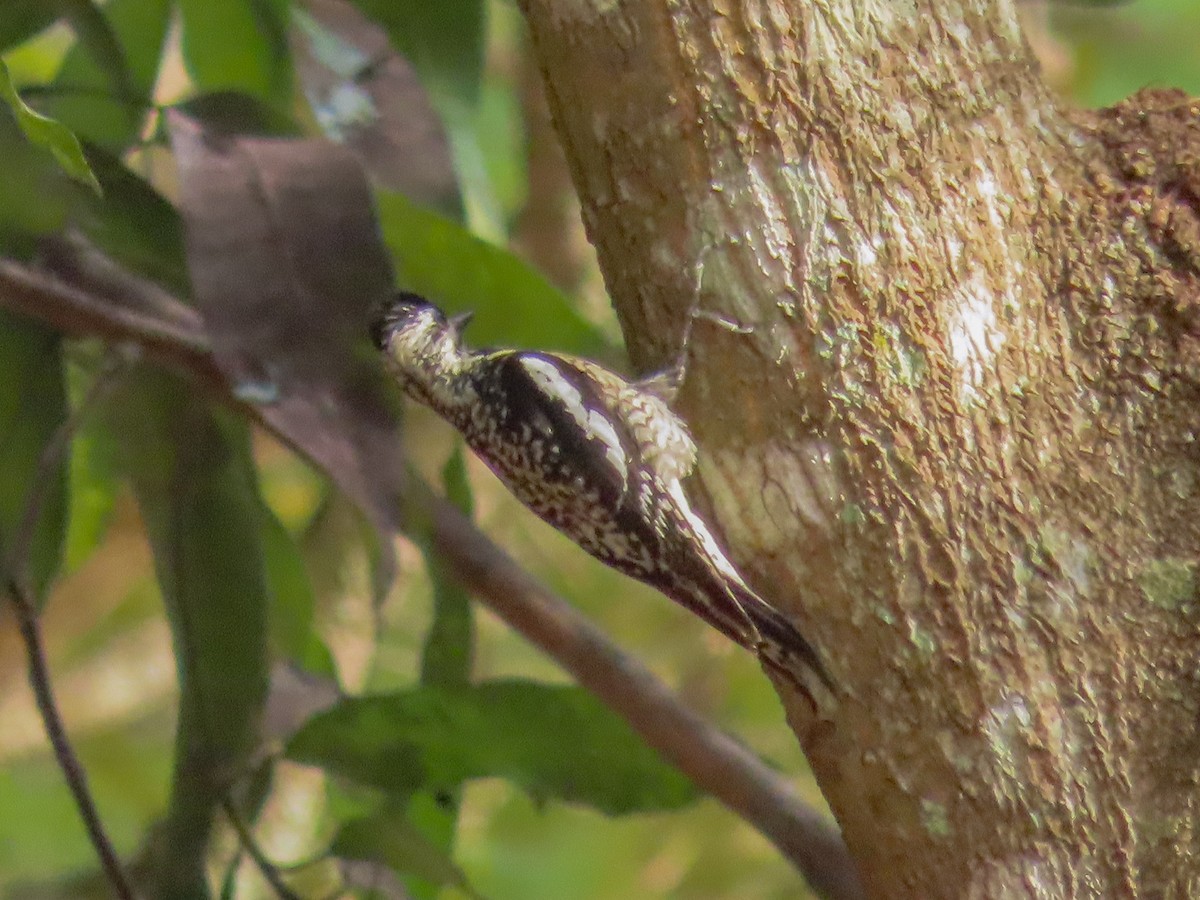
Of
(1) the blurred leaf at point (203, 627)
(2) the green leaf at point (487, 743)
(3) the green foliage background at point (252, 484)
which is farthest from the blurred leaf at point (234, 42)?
(2) the green leaf at point (487, 743)

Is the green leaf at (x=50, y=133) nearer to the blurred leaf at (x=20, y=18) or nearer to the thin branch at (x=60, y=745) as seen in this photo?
the blurred leaf at (x=20, y=18)

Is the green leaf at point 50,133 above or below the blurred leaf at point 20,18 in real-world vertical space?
below

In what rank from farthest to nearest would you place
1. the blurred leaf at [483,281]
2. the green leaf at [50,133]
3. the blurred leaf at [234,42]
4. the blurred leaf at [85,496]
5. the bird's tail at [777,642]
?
the blurred leaf at [85,496], the blurred leaf at [234,42], the blurred leaf at [483,281], the bird's tail at [777,642], the green leaf at [50,133]

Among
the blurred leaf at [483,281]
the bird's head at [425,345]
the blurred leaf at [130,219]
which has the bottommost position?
the blurred leaf at [130,219]

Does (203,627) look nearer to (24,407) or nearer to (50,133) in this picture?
(24,407)

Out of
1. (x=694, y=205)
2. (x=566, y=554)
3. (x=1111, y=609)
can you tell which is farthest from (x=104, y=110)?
(x=566, y=554)

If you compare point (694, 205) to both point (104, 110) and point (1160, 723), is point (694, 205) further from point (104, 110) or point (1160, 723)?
point (104, 110)

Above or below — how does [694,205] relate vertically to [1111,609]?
above
